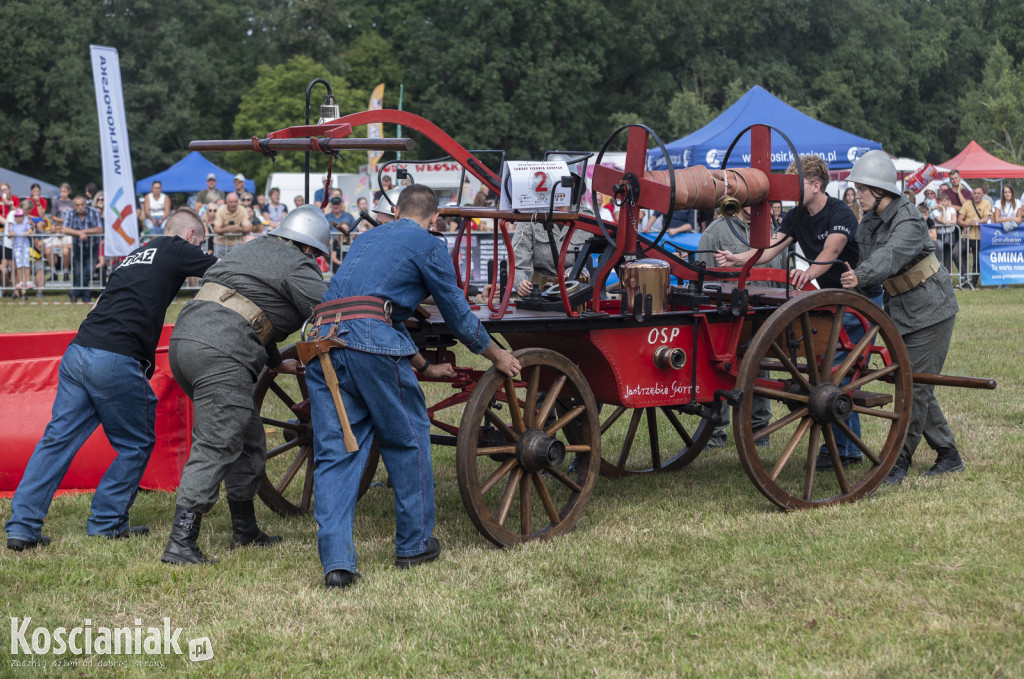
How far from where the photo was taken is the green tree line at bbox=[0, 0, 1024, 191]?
1609 inches

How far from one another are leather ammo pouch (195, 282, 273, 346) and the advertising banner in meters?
16.0

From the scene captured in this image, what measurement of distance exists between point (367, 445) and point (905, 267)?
3373mm

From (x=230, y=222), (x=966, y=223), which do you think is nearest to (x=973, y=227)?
(x=966, y=223)

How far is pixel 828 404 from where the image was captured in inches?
225

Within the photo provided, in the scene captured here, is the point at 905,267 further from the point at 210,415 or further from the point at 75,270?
the point at 75,270

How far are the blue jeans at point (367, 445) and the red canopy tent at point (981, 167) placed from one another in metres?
26.0

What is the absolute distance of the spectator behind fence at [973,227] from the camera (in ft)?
61.0

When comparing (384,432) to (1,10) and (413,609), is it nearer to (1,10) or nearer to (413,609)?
(413,609)

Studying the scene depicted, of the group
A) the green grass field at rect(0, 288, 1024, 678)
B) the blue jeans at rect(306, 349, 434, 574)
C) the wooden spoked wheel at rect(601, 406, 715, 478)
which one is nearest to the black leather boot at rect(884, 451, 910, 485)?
the green grass field at rect(0, 288, 1024, 678)

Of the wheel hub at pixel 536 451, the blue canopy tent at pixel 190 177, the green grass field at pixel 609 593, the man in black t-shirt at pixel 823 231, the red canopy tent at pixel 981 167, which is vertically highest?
the red canopy tent at pixel 981 167

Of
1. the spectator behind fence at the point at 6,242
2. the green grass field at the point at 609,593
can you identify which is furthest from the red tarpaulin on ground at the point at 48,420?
the spectator behind fence at the point at 6,242

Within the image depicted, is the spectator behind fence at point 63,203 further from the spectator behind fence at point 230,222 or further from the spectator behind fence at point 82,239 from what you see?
the spectator behind fence at point 230,222

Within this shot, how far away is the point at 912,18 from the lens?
5766cm

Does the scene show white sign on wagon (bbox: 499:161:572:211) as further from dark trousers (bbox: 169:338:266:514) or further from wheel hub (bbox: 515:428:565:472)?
dark trousers (bbox: 169:338:266:514)
